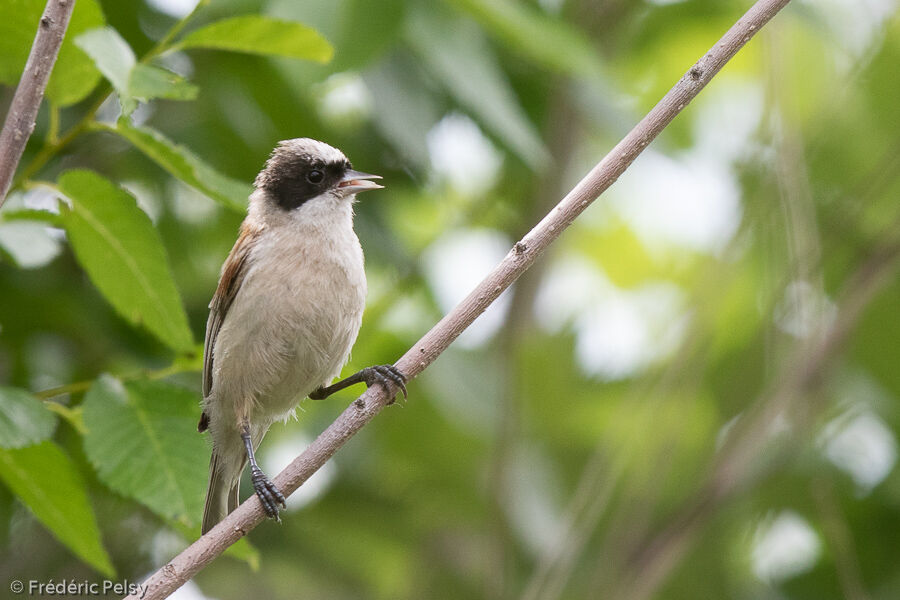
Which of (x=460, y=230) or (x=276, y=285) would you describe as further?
(x=460, y=230)

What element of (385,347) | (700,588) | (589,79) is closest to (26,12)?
(589,79)

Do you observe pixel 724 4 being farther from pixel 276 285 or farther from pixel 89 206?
pixel 89 206

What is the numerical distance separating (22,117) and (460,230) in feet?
10.5

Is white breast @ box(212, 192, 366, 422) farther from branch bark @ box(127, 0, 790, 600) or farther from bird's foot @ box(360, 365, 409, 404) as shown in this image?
branch bark @ box(127, 0, 790, 600)

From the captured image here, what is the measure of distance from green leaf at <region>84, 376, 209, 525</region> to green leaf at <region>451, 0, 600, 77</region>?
1595 millimetres

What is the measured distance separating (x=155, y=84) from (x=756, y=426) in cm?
297

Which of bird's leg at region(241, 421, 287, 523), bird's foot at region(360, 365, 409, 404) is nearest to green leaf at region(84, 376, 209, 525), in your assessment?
bird's leg at region(241, 421, 287, 523)

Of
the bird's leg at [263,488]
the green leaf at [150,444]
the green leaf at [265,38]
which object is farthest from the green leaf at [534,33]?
the bird's leg at [263,488]

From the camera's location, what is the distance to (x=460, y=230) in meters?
5.26

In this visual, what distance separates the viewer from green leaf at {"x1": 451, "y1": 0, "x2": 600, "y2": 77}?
3307 millimetres

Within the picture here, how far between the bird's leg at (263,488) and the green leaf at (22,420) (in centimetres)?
60

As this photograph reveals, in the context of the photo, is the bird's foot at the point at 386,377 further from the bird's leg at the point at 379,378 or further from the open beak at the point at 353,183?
the open beak at the point at 353,183

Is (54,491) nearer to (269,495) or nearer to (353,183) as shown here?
(269,495)

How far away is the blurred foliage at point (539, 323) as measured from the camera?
155 inches
